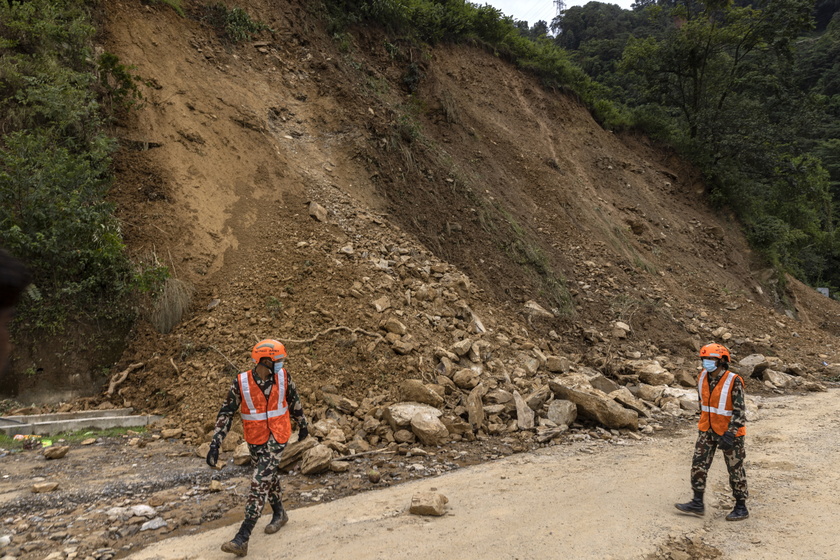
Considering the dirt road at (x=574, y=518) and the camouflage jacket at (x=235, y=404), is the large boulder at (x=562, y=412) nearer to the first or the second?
the dirt road at (x=574, y=518)

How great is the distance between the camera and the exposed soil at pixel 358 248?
5.93m

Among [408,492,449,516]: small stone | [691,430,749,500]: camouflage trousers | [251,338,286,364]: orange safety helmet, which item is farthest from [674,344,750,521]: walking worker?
[251,338,286,364]: orange safety helmet

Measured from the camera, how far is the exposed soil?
5.93 metres

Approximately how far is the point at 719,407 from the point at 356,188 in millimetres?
7938

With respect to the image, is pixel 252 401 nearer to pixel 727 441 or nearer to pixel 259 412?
pixel 259 412

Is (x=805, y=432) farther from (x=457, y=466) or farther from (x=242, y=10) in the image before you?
(x=242, y=10)

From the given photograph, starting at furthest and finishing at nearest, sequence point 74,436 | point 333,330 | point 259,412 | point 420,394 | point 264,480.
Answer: point 333,330 → point 420,394 → point 74,436 → point 259,412 → point 264,480

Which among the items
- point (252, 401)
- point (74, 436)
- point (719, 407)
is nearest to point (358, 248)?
point (74, 436)

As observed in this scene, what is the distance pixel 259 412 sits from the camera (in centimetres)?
379

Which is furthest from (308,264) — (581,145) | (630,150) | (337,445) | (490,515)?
(630,150)

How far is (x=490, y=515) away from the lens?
412 centimetres

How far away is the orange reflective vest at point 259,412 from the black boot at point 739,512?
3808 millimetres

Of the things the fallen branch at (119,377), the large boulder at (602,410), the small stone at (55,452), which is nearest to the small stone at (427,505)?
the large boulder at (602,410)

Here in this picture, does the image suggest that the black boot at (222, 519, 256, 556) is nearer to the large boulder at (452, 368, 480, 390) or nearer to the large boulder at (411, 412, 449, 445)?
the large boulder at (411, 412, 449, 445)
